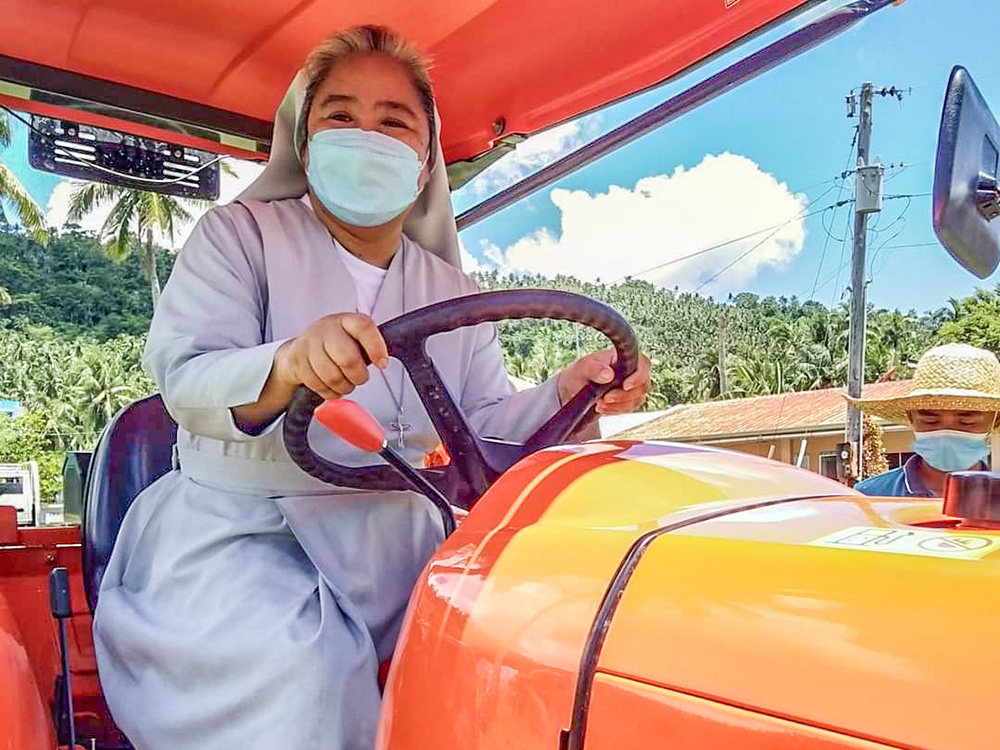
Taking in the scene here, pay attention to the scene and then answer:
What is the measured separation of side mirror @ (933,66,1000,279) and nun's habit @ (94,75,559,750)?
2.18 feet

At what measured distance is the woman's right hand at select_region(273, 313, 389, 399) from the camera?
3.75 feet

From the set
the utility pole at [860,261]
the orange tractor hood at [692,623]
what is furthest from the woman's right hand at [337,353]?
the utility pole at [860,261]

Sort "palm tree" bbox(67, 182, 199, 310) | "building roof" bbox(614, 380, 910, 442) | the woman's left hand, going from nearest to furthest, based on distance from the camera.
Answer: the woman's left hand → "building roof" bbox(614, 380, 910, 442) → "palm tree" bbox(67, 182, 199, 310)

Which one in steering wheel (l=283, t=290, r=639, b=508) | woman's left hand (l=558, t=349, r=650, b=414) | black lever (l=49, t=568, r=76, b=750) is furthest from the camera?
woman's left hand (l=558, t=349, r=650, b=414)

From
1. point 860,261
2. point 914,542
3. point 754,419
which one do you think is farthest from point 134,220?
point 914,542

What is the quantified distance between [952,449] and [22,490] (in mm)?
14722

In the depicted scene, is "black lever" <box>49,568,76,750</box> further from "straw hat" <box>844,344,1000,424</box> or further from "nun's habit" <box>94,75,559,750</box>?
"straw hat" <box>844,344,1000,424</box>

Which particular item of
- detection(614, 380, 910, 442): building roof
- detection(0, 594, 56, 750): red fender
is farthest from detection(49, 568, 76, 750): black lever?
detection(614, 380, 910, 442): building roof

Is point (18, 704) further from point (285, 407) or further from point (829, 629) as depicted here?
point (829, 629)

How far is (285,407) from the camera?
1.32m

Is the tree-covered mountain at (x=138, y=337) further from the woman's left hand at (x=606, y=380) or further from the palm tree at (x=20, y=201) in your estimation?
the woman's left hand at (x=606, y=380)

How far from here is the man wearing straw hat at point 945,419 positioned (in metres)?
2.88

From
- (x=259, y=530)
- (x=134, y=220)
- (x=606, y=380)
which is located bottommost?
(x=259, y=530)

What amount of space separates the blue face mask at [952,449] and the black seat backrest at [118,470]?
2091mm
